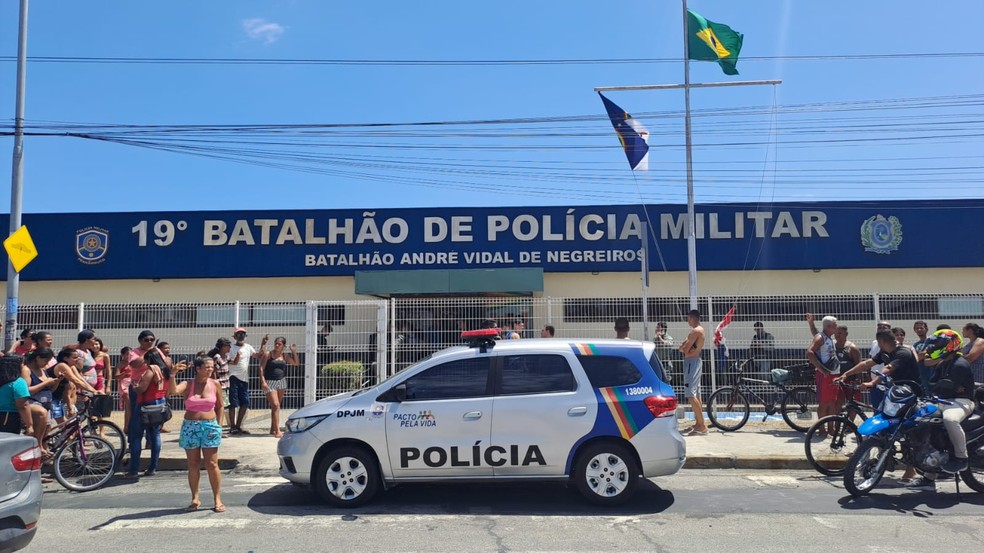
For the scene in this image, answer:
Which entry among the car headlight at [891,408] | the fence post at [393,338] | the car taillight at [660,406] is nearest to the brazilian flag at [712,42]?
the fence post at [393,338]

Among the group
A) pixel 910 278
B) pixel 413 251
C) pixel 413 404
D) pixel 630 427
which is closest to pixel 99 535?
pixel 413 404

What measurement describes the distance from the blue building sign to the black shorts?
13953 mm

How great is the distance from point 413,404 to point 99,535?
302 centimetres

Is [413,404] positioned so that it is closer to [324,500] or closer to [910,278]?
[324,500]

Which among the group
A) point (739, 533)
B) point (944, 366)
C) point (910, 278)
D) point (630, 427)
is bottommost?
point (739, 533)

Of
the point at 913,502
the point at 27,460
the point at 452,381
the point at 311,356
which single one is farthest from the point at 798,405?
the point at 27,460

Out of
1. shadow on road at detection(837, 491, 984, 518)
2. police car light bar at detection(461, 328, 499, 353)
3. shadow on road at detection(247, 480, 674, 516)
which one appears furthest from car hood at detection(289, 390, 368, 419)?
shadow on road at detection(837, 491, 984, 518)

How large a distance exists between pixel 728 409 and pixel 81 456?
9.45 metres

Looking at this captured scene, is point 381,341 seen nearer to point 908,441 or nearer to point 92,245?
A: point 908,441

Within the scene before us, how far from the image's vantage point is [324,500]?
752 centimetres

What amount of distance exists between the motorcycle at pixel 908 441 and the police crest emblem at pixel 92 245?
21864 mm

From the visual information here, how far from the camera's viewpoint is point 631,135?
48.0 ft

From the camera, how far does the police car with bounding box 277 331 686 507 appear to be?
7.23 m

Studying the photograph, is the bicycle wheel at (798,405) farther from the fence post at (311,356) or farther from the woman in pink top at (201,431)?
the woman in pink top at (201,431)
